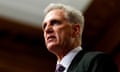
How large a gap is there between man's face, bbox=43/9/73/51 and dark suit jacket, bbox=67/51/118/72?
251 millimetres

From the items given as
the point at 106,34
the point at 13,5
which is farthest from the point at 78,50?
the point at 106,34

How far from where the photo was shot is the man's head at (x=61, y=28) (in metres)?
2.17

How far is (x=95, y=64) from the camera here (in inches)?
71.4

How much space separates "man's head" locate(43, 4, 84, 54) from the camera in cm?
217

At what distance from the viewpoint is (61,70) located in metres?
2.00

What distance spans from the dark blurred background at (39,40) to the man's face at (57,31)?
1.92m

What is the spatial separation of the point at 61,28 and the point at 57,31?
0.03m

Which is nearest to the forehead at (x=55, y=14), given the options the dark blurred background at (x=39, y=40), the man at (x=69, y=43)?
the man at (x=69, y=43)

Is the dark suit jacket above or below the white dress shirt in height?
above

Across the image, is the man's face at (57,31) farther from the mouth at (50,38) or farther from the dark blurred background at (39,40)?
the dark blurred background at (39,40)

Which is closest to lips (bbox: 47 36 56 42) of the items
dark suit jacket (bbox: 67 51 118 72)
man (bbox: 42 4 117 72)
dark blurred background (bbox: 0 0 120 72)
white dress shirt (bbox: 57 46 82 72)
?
man (bbox: 42 4 117 72)

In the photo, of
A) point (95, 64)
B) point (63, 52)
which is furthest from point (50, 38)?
point (95, 64)

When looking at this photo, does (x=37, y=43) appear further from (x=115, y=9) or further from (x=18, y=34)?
(x=115, y=9)

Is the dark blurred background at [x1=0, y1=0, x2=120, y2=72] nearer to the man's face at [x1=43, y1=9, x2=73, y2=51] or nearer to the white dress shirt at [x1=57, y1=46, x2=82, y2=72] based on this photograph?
the man's face at [x1=43, y1=9, x2=73, y2=51]
